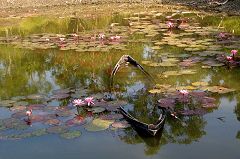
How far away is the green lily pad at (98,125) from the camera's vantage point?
4.32 meters

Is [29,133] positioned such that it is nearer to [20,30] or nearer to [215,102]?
[215,102]

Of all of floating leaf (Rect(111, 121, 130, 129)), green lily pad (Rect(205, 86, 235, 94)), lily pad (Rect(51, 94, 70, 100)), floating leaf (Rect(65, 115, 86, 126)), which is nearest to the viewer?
floating leaf (Rect(111, 121, 130, 129))

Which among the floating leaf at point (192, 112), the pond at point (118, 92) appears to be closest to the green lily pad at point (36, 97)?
the pond at point (118, 92)

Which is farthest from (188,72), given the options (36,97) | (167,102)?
(36,97)

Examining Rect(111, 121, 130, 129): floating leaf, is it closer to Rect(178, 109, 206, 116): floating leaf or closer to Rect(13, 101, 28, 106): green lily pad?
Rect(178, 109, 206, 116): floating leaf

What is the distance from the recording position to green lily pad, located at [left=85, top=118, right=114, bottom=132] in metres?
4.32

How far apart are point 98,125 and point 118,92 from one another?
1260mm

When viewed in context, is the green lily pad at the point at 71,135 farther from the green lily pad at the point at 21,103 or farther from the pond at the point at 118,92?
the green lily pad at the point at 21,103

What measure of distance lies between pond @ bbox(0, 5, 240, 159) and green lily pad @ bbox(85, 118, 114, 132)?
11mm

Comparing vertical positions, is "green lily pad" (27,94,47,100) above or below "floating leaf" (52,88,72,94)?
below

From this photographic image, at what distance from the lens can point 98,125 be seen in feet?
14.4

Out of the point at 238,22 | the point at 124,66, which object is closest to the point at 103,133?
the point at 124,66

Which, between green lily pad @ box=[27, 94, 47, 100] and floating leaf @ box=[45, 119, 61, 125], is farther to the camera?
Result: green lily pad @ box=[27, 94, 47, 100]

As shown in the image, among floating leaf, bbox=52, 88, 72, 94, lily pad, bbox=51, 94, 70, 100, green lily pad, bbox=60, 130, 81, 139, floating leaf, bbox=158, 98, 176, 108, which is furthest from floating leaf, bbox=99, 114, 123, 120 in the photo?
floating leaf, bbox=52, 88, 72, 94
